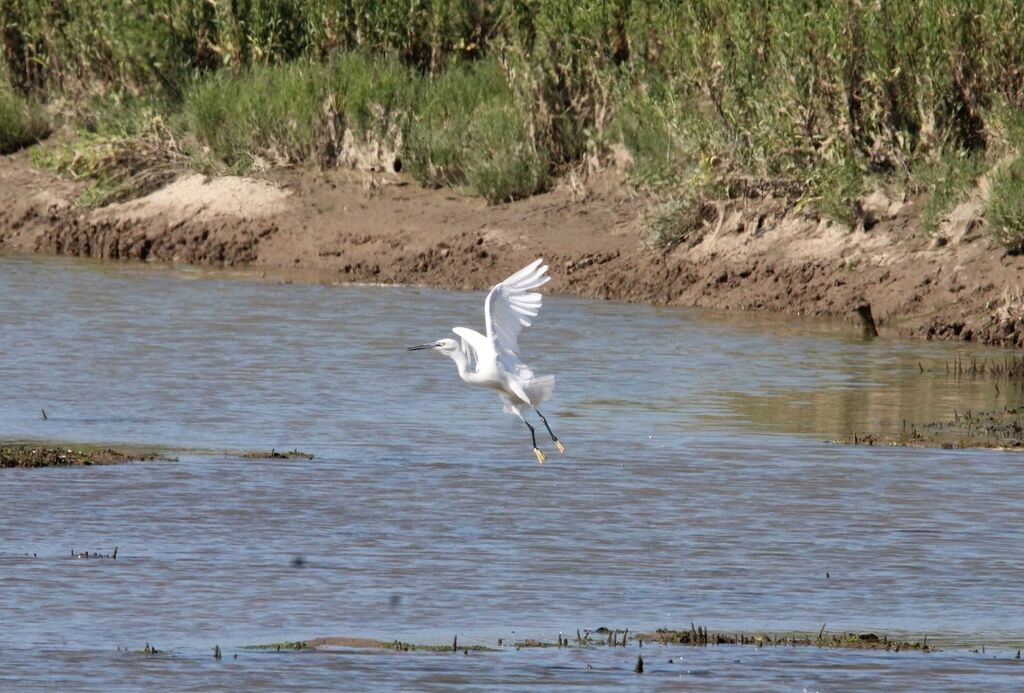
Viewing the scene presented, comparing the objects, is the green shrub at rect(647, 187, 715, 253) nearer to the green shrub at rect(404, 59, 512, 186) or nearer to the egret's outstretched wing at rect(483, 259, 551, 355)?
the green shrub at rect(404, 59, 512, 186)

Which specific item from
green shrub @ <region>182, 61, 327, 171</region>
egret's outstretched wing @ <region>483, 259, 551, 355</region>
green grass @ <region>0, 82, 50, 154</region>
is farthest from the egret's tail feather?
green grass @ <region>0, 82, 50, 154</region>

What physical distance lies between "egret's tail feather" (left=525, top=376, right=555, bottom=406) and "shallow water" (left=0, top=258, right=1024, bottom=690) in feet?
1.46

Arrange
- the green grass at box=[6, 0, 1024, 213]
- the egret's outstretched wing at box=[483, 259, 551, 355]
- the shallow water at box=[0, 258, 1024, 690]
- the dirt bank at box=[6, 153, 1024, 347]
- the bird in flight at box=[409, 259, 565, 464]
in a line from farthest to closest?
the green grass at box=[6, 0, 1024, 213] → the dirt bank at box=[6, 153, 1024, 347] → the bird in flight at box=[409, 259, 565, 464] → the egret's outstretched wing at box=[483, 259, 551, 355] → the shallow water at box=[0, 258, 1024, 690]

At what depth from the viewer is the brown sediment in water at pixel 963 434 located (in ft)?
40.1

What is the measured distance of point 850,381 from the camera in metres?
14.5

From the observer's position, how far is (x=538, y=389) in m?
11.3

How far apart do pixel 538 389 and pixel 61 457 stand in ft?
8.77

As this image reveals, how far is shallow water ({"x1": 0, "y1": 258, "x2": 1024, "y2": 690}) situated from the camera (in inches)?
300

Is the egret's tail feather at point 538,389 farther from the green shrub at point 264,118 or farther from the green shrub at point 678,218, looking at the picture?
the green shrub at point 264,118

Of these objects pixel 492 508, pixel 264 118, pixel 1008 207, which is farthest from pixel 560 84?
pixel 492 508

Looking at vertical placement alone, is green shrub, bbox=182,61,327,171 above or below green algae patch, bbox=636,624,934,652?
below

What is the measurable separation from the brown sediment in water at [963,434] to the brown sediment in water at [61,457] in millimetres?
4318

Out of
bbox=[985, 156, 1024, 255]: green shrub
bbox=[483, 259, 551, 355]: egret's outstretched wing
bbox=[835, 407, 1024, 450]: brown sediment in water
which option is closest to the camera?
bbox=[483, 259, 551, 355]: egret's outstretched wing

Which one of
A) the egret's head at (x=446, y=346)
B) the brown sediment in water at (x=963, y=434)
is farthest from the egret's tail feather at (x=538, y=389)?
the brown sediment in water at (x=963, y=434)
